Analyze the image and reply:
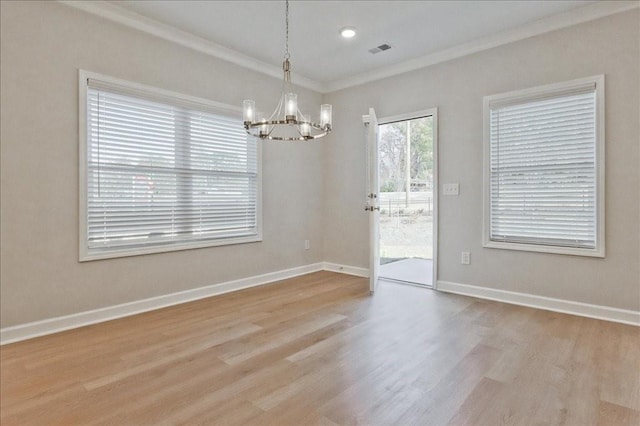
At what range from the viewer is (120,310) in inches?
132

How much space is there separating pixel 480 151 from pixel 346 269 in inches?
97.2

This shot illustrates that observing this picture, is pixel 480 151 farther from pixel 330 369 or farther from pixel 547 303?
pixel 330 369

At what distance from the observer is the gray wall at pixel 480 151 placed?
316cm

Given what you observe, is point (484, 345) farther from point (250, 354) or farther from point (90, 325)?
point (90, 325)

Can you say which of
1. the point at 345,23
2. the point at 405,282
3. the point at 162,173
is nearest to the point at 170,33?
the point at 162,173

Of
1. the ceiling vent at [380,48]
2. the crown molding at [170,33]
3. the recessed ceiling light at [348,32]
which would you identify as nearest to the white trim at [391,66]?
the crown molding at [170,33]

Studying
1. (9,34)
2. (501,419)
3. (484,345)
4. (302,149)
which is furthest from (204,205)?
(501,419)

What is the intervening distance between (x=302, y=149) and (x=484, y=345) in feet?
11.4

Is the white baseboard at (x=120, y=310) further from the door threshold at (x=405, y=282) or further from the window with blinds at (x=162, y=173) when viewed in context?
the door threshold at (x=405, y=282)

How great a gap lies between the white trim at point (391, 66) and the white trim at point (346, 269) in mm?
2670

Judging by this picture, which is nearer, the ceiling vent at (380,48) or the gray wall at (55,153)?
the gray wall at (55,153)

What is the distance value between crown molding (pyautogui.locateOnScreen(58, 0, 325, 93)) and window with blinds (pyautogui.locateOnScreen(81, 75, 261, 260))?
0.57 m

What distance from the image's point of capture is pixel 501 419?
1.79 metres

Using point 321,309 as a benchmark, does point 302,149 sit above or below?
above
